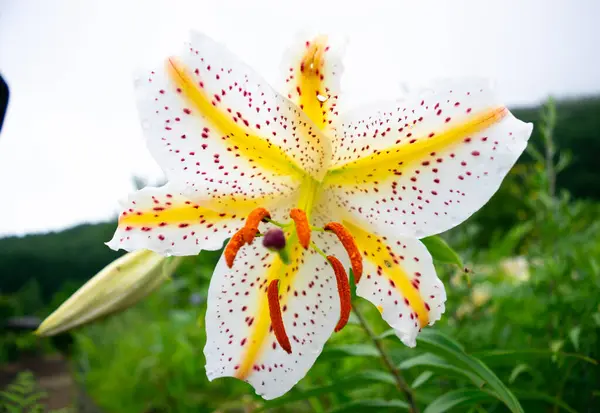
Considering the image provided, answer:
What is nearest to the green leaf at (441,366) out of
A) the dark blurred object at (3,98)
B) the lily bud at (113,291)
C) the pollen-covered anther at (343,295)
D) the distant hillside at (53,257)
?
the pollen-covered anther at (343,295)

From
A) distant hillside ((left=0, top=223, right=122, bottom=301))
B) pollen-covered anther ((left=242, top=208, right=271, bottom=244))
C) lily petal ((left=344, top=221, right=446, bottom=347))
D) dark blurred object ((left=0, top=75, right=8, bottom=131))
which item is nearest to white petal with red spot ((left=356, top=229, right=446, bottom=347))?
lily petal ((left=344, top=221, right=446, bottom=347))

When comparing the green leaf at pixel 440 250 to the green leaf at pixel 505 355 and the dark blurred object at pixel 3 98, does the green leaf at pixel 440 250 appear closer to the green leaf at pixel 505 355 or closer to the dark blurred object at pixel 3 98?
the green leaf at pixel 505 355

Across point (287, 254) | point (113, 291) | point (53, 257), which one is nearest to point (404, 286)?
point (287, 254)

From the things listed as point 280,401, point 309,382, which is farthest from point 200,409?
point 280,401

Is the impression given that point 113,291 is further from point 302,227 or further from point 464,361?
point 464,361

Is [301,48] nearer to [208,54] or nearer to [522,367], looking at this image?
[208,54]

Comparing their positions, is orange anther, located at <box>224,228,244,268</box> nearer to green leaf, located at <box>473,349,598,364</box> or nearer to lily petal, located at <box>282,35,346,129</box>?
lily petal, located at <box>282,35,346,129</box>
